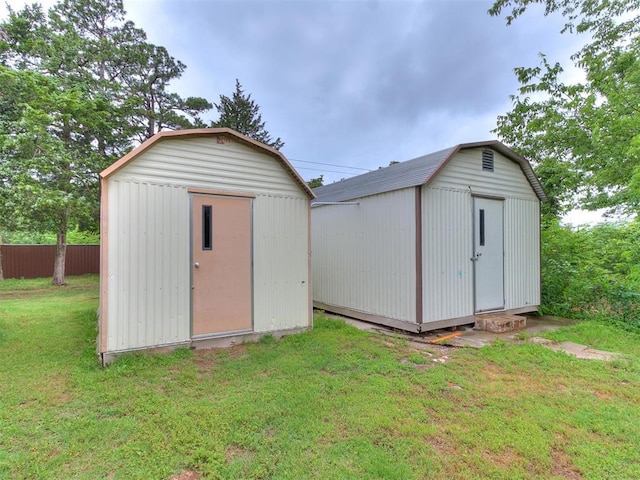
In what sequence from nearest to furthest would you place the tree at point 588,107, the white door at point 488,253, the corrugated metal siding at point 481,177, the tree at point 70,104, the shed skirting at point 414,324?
1. the shed skirting at point 414,324
2. the corrugated metal siding at point 481,177
3. the white door at point 488,253
4. the tree at point 588,107
5. the tree at point 70,104

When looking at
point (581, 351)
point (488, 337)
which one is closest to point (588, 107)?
point (581, 351)

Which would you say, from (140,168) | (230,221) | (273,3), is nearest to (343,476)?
(230,221)

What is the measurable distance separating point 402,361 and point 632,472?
217 cm

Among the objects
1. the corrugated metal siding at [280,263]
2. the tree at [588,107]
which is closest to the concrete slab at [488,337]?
the corrugated metal siding at [280,263]

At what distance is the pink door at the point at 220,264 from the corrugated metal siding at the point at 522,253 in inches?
192

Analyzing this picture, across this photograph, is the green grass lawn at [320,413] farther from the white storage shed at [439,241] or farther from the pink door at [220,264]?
the white storage shed at [439,241]

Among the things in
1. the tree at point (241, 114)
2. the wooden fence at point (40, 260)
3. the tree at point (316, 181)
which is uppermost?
the tree at point (241, 114)

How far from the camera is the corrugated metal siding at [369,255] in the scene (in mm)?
5336

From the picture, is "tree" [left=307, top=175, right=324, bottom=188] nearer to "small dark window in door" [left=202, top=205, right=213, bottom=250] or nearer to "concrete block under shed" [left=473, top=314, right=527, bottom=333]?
"concrete block under shed" [left=473, top=314, right=527, bottom=333]

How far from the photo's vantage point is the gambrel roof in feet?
17.1

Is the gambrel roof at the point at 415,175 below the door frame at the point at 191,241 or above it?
above

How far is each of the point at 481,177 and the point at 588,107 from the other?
3.93m

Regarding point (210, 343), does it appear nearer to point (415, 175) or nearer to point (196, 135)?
point (196, 135)

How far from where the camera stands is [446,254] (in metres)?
5.42
